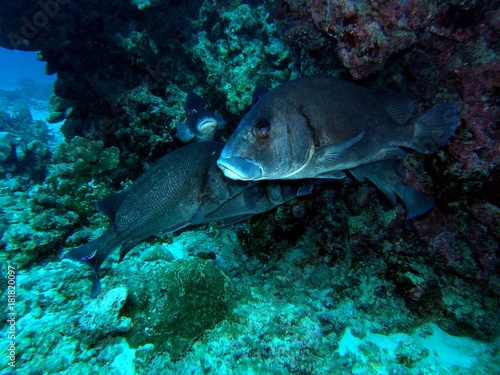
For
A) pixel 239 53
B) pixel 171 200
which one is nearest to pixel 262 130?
pixel 171 200

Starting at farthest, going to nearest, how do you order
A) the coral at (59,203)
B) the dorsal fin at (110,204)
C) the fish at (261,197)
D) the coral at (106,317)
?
1. the coral at (59,203)
2. the fish at (261,197)
3. the dorsal fin at (110,204)
4. the coral at (106,317)

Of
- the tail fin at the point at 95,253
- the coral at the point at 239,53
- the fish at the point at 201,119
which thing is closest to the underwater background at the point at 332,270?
the tail fin at the point at 95,253

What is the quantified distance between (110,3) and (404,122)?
7030mm

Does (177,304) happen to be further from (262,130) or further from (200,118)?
(200,118)

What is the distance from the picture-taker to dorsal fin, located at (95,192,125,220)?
310 cm

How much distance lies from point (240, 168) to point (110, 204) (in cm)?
205

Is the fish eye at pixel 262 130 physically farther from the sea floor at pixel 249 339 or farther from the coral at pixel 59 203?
the coral at pixel 59 203

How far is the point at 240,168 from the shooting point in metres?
1.97

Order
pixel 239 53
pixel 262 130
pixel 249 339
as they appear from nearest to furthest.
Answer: pixel 262 130
pixel 249 339
pixel 239 53

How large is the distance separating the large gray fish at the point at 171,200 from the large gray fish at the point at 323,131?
3.37 ft

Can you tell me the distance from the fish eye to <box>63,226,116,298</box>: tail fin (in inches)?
86.8

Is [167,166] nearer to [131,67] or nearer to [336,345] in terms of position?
[336,345]

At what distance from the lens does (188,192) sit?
3229 mm

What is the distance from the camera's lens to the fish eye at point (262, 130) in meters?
2.10
